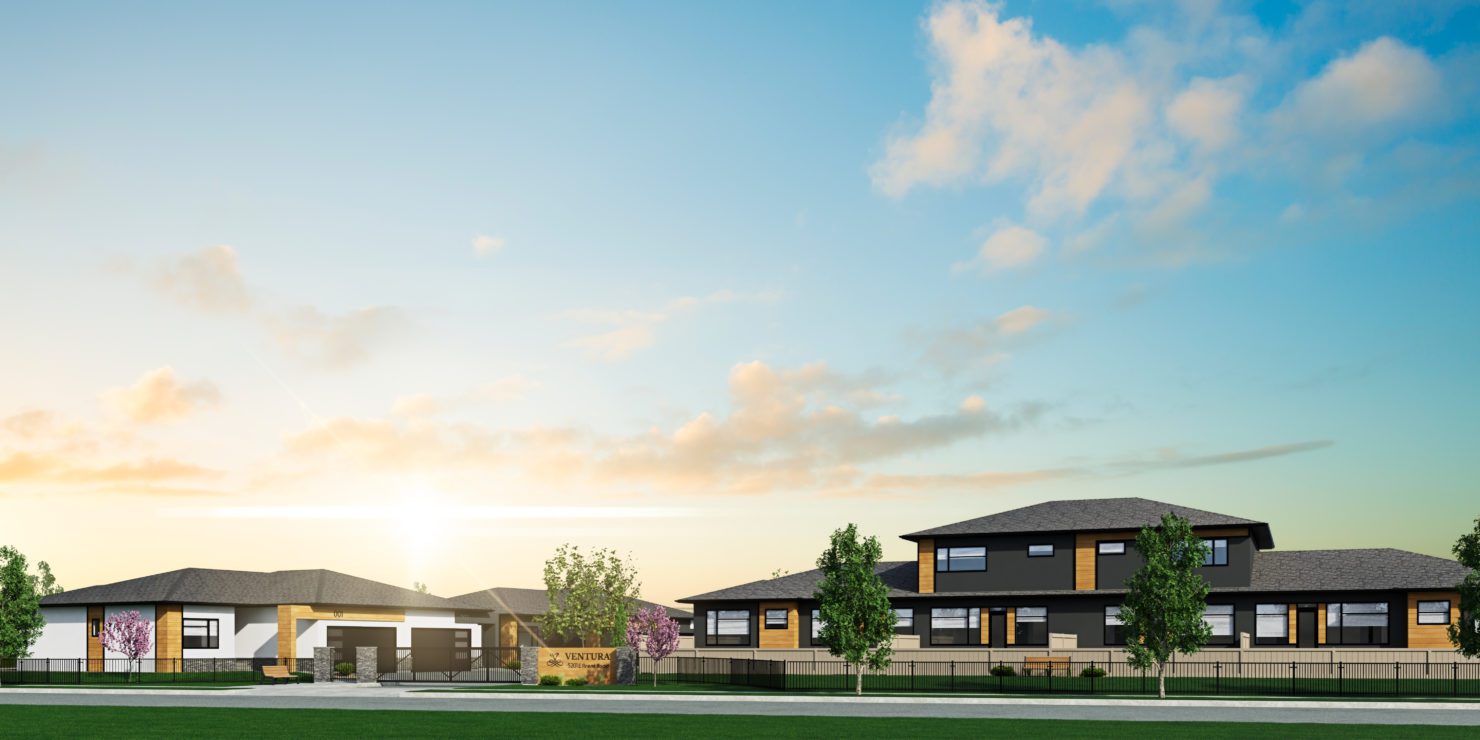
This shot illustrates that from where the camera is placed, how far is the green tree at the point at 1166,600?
4831 cm

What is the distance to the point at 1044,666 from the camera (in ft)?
207

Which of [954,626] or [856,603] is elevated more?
[856,603]

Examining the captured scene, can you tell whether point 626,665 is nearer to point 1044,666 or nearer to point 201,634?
point 1044,666

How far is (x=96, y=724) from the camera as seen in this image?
109 feet

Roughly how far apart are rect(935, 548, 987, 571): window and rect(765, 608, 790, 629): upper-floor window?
27.1 feet

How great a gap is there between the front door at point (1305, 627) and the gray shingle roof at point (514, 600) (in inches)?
2130

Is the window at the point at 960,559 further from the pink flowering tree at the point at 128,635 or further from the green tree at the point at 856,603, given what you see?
the pink flowering tree at the point at 128,635

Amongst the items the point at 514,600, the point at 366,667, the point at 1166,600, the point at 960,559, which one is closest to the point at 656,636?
the point at 366,667

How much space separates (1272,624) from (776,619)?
23.9m

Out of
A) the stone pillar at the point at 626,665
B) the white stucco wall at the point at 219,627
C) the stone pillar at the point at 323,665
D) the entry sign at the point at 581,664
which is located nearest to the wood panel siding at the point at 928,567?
the stone pillar at the point at 626,665

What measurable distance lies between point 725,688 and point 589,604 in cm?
4115

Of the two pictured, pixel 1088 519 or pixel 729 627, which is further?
pixel 729 627

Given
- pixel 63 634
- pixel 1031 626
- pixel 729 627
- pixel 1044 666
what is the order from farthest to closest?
pixel 63 634 < pixel 729 627 < pixel 1031 626 < pixel 1044 666

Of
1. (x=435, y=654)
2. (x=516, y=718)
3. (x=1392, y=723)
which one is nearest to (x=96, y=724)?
(x=516, y=718)
